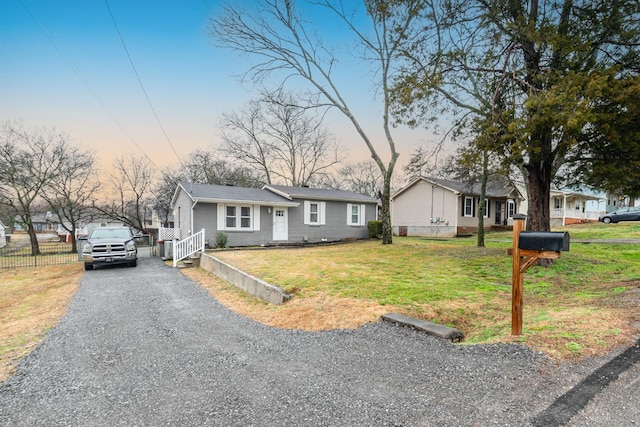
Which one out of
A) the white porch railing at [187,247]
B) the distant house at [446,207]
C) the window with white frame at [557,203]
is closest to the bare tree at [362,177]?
the distant house at [446,207]

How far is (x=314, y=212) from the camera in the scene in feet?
60.9

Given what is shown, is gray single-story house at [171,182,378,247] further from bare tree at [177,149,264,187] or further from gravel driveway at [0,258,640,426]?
bare tree at [177,149,264,187]

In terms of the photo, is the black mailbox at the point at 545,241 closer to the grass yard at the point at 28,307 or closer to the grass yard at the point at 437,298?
the grass yard at the point at 437,298

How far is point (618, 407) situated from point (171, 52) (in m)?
15.9

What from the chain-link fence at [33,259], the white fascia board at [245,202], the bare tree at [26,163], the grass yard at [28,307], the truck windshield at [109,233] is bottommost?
the chain-link fence at [33,259]

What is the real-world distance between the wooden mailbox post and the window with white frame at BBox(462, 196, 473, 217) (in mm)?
19652

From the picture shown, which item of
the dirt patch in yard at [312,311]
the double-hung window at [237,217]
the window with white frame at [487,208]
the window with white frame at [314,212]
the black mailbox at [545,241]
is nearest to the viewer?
the black mailbox at [545,241]

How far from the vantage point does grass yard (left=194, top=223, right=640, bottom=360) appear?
3.87 meters

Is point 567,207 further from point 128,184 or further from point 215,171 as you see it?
point 128,184

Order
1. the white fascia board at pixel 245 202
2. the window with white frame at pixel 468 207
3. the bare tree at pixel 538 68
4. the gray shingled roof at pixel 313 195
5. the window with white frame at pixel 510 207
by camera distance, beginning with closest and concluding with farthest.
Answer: the bare tree at pixel 538 68
the white fascia board at pixel 245 202
the gray shingled roof at pixel 313 195
the window with white frame at pixel 468 207
the window with white frame at pixel 510 207

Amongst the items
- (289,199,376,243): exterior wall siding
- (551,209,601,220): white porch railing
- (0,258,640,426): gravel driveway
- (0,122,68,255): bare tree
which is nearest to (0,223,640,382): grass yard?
(0,258,640,426): gravel driveway

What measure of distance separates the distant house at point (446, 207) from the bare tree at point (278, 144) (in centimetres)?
992

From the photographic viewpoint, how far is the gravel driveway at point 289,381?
2.53 meters

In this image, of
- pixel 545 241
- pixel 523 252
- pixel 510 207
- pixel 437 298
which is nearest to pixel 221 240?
pixel 437 298
